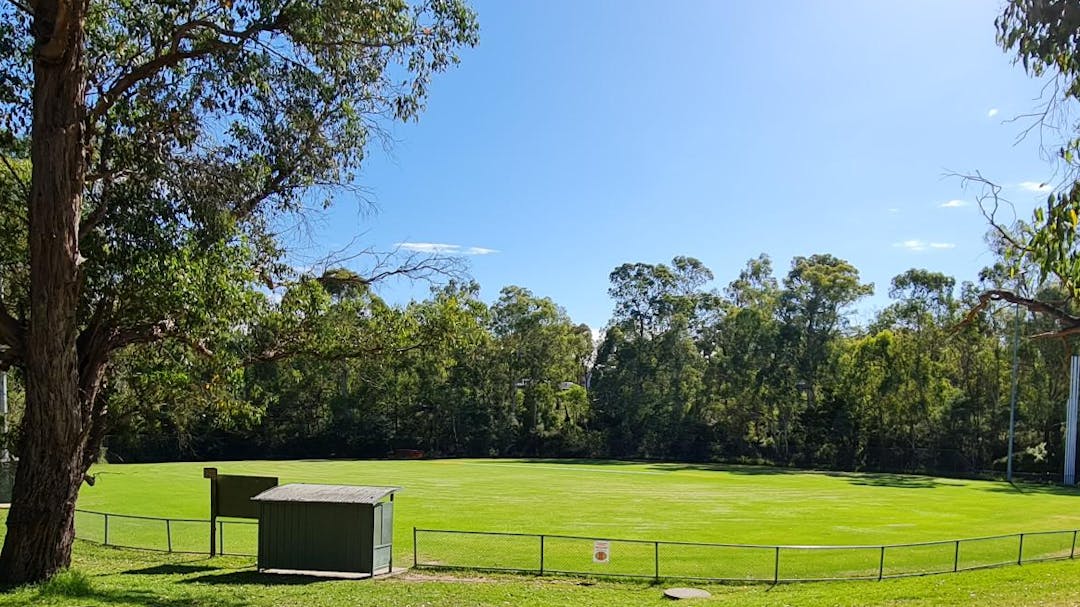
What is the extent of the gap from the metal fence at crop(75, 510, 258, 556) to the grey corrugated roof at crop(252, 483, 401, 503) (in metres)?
3.63

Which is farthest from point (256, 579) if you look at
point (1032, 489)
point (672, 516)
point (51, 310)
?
point (1032, 489)

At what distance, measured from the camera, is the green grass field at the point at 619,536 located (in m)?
15.8

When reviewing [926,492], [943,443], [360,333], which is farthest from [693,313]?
[360,333]

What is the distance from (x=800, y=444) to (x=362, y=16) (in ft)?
244

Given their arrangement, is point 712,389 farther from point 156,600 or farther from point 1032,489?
point 156,600

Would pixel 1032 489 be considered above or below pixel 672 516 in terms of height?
below

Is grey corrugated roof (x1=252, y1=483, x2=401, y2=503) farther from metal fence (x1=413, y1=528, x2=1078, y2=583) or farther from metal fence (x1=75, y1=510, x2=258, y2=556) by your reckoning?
metal fence (x1=75, y1=510, x2=258, y2=556)

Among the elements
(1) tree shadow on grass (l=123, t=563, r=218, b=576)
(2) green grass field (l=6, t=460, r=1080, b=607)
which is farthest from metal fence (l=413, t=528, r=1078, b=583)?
(1) tree shadow on grass (l=123, t=563, r=218, b=576)

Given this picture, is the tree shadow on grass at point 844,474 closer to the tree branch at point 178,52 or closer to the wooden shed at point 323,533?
the wooden shed at point 323,533

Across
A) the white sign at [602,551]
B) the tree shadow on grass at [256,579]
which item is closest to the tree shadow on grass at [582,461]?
the white sign at [602,551]

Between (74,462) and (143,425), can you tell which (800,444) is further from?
(74,462)

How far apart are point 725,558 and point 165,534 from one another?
17.6 metres

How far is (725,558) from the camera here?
22484 mm

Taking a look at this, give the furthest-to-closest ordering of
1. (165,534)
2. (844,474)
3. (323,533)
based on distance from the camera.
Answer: (844,474) → (165,534) → (323,533)
